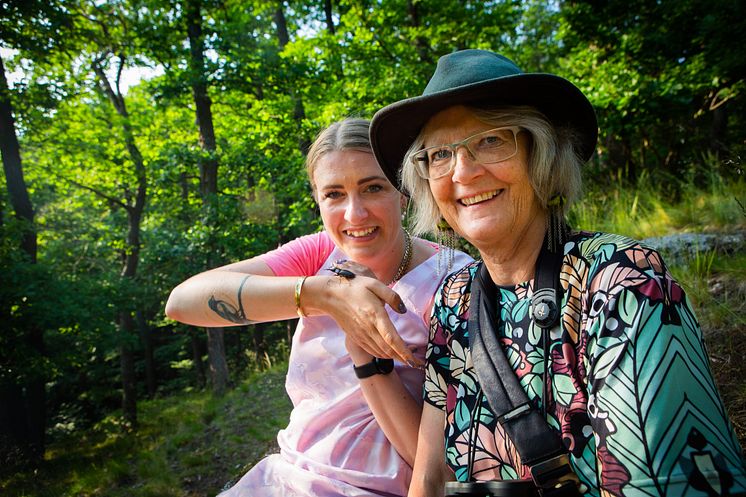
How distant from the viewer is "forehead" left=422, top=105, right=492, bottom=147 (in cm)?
146

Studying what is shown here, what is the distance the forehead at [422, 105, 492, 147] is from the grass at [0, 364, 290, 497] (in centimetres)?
472

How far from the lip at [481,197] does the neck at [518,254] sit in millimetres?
155

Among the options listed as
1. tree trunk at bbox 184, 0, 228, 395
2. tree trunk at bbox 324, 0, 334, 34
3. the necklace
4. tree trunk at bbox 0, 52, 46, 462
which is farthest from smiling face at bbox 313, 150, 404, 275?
tree trunk at bbox 324, 0, 334, 34

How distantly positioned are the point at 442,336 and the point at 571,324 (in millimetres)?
565

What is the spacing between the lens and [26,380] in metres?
Answer: 8.26

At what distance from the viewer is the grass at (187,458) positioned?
5.52 metres

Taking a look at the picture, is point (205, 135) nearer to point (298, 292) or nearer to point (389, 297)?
point (298, 292)

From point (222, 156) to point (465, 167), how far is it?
10110 mm

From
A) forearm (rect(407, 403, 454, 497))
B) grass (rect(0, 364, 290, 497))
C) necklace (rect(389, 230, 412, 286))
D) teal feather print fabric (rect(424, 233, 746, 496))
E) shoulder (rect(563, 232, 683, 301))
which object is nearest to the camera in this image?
teal feather print fabric (rect(424, 233, 746, 496))

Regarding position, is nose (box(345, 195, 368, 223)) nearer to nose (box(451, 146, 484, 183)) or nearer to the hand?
the hand

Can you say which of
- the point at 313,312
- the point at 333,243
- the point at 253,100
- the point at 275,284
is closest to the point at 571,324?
the point at 313,312

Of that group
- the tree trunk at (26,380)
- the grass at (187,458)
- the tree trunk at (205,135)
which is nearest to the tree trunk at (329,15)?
the tree trunk at (205,135)

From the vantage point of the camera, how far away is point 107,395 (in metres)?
16.0

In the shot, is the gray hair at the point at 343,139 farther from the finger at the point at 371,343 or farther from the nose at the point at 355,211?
the finger at the point at 371,343
